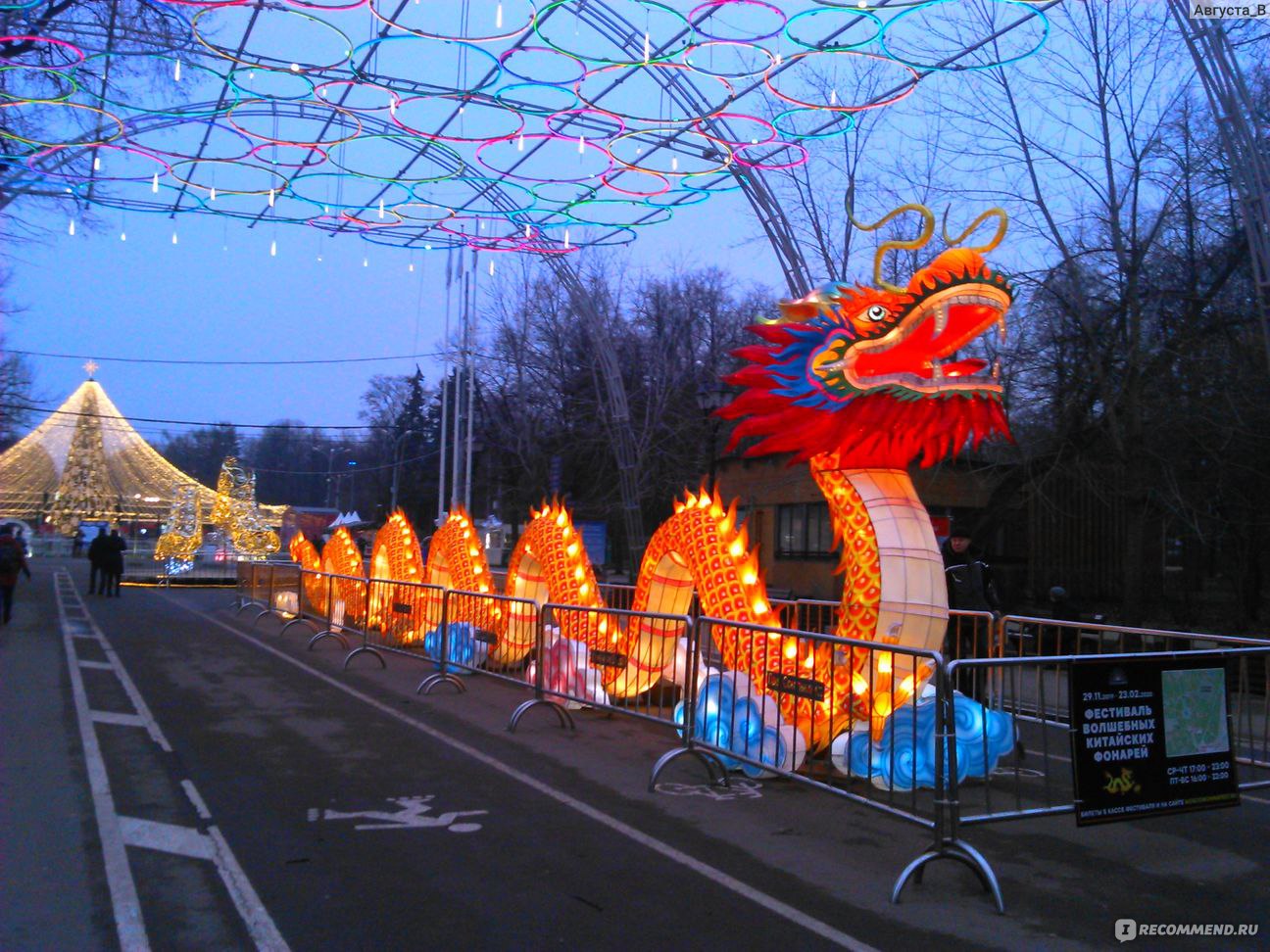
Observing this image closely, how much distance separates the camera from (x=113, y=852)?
6.19 metres

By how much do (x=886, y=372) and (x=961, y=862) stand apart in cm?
390

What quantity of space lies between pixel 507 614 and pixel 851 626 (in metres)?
4.68

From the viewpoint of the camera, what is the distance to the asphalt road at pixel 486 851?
512cm

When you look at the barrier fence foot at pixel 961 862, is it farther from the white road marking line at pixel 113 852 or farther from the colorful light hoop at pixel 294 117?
the colorful light hoop at pixel 294 117

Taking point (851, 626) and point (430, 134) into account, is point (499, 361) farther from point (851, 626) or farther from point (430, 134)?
point (851, 626)

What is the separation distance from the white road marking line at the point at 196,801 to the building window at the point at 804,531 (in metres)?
22.7

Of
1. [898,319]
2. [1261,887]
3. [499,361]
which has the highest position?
[499,361]

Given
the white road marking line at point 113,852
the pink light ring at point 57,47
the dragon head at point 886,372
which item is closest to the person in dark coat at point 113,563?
the pink light ring at point 57,47

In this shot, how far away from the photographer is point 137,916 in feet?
17.0

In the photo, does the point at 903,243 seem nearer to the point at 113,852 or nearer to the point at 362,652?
the point at 113,852

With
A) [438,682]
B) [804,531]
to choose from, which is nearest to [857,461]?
[438,682]

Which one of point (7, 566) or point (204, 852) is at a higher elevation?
point (7, 566)

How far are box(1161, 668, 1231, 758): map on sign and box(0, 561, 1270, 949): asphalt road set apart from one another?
2.51 ft

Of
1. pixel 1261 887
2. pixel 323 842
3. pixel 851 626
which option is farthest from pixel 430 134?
pixel 1261 887
